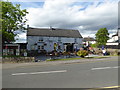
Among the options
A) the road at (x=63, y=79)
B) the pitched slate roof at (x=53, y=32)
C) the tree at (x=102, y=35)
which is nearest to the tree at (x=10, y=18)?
the road at (x=63, y=79)

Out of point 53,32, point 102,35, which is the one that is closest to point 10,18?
point 53,32

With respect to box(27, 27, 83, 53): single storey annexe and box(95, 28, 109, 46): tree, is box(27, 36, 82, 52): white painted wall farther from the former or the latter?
box(95, 28, 109, 46): tree

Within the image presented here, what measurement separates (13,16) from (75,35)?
2364cm

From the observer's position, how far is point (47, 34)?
33.9 m

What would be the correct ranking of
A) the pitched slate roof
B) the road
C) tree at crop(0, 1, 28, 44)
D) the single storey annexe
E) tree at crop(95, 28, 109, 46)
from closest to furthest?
1. the road
2. tree at crop(0, 1, 28, 44)
3. the single storey annexe
4. the pitched slate roof
5. tree at crop(95, 28, 109, 46)

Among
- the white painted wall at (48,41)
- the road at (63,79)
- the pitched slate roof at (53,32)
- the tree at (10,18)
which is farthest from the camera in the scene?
the pitched slate roof at (53,32)

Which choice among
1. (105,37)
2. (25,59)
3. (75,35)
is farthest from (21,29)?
(105,37)

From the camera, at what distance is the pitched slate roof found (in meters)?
33.2

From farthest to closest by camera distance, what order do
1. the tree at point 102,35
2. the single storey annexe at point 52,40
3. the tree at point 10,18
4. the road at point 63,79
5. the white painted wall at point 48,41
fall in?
the tree at point 102,35 < the single storey annexe at point 52,40 < the white painted wall at point 48,41 < the tree at point 10,18 < the road at point 63,79

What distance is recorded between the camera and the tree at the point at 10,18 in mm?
15930

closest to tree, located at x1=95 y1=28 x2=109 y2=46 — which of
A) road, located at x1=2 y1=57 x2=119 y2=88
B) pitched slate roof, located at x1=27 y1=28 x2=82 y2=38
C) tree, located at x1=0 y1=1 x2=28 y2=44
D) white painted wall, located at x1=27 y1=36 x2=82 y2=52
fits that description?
pitched slate roof, located at x1=27 y1=28 x2=82 y2=38

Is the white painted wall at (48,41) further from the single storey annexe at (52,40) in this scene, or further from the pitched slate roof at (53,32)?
the pitched slate roof at (53,32)

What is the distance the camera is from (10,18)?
16828 mm

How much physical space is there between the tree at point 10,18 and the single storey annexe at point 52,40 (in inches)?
511
